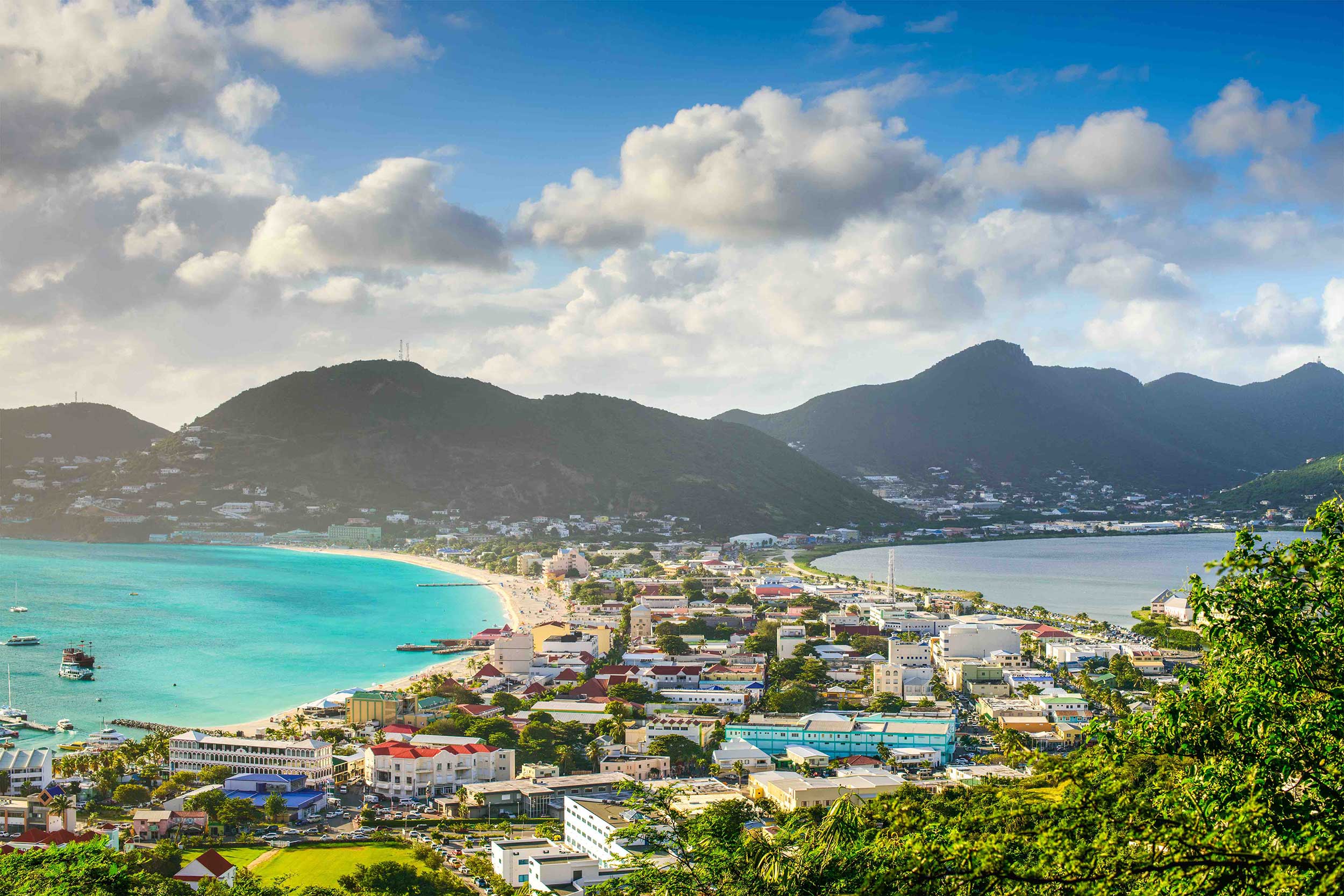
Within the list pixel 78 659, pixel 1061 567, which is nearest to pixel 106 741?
pixel 78 659

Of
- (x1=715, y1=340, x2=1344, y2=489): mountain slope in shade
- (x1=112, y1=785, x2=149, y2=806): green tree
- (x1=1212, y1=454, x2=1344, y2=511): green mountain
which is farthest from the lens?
(x1=715, y1=340, x2=1344, y2=489): mountain slope in shade

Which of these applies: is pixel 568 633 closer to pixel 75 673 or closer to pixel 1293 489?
pixel 75 673

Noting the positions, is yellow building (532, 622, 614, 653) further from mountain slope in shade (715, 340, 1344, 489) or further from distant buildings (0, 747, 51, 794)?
mountain slope in shade (715, 340, 1344, 489)

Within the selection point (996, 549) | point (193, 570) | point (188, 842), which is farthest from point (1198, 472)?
point (188, 842)

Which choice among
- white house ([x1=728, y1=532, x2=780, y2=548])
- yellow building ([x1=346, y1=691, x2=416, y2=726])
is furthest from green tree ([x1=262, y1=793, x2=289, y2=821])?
white house ([x1=728, y1=532, x2=780, y2=548])

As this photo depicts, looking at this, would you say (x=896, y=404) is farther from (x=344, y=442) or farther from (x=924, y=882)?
(x=924, y=882)
